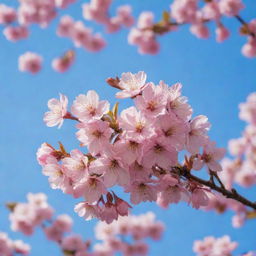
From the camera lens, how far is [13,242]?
33.9ft

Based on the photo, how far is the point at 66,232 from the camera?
34.9 feet

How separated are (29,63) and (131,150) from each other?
1385 centimetres

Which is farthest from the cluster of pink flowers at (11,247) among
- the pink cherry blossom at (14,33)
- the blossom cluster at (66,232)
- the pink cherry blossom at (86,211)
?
the pink cherry blossom at (86,211)

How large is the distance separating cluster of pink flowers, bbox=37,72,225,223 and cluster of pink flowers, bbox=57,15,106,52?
41.4 feet

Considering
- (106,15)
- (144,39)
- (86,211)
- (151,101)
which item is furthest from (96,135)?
(106,15)

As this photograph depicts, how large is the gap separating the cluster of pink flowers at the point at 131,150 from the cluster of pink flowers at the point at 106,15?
38.5 feet

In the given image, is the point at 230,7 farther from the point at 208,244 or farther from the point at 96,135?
the point at 96,135

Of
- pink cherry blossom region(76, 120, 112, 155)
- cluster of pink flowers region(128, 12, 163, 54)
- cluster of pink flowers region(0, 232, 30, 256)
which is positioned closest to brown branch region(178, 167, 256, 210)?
pink cherry blossom region(76, 120, 112, 155)

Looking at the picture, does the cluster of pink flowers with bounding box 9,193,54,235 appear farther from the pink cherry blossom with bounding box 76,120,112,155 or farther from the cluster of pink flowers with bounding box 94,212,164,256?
the pink cherry blossom with bounding box 76,120,112,155

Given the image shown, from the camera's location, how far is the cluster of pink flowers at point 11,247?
9.78m

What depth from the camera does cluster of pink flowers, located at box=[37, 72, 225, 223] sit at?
5.89ft

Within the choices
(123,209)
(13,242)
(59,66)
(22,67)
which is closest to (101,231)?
(13,242)

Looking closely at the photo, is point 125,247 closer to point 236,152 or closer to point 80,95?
point 236,152

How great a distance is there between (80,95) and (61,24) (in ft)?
43.9
